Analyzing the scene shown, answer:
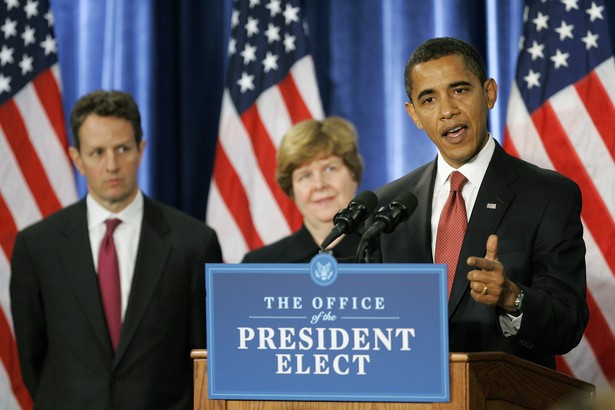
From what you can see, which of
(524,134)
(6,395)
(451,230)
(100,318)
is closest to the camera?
(451,230)

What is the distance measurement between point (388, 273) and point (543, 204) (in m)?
0.70

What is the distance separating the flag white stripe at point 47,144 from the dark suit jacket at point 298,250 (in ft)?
3.57

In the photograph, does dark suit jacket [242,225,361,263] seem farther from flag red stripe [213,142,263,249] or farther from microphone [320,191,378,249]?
microphone [320,191,378,249]

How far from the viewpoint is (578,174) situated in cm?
416

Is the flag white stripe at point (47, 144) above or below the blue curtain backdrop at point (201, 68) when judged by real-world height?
below

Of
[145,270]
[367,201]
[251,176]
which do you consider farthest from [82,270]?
[367,201]

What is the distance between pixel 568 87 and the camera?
4.28m

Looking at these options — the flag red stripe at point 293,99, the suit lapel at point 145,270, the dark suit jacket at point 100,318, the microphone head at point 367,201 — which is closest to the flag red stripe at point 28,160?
the dark suit jacket at point 100,318

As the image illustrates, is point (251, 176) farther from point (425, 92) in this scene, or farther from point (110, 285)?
point (425, 92)

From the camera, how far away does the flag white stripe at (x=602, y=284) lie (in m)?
4.06

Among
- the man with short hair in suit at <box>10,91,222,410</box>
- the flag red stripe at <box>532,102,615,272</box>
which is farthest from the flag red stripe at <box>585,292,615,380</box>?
the man with short hair in suit at <box>10,91,222,410</box>

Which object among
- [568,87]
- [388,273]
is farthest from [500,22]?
[388,273]

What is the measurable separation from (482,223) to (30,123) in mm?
2960

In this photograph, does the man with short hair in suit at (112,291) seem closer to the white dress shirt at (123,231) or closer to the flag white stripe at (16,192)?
the white dress shirt at (123,231)
